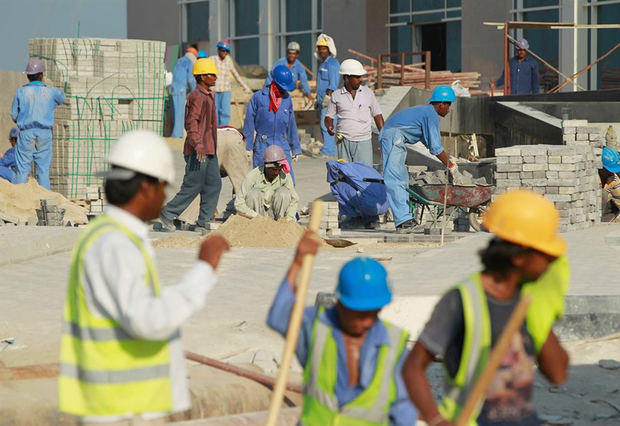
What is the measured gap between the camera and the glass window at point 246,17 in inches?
1241

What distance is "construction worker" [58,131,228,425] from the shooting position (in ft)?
11.3

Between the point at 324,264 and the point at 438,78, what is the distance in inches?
560

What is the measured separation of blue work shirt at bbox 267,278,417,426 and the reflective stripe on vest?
0.31 meters

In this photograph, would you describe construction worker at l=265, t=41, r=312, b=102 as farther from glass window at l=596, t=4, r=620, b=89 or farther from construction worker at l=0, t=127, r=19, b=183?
glass window at l=596, t=4, r=620, b=89

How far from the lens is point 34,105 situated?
50.2ft

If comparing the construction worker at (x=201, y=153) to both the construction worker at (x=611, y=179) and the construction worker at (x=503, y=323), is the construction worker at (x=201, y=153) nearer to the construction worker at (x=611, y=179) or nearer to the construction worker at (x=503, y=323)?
the construction worker at (x=611, y=179)

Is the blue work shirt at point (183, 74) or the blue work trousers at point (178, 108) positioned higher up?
the blue work shirt at point (183, 74)

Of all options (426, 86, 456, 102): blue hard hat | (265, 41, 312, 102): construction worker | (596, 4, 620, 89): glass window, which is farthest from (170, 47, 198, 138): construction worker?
(426, 86, 456, 102): blue hard hat

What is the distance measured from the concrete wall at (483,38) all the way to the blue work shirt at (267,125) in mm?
12573

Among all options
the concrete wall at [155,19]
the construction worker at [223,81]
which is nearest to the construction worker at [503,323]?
Answer: the construction worker at [223,81]

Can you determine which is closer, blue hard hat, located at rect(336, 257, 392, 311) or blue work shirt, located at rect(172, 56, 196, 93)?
blue hard hat, located at rect(336, 257, 392, 311)

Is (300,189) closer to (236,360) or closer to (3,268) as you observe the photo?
(3,268)

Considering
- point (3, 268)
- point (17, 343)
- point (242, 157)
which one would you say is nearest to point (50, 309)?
point (17, 343)

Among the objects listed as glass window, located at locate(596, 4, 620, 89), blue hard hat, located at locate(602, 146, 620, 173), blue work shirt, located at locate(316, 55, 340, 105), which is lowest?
blue hard hat, located at locate(602, 146, 620, 173)
